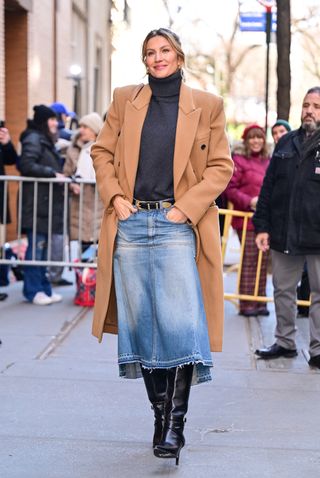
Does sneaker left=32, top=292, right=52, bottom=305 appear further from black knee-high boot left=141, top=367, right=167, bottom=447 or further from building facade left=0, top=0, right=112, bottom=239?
black knee-high boot left=141, top=367, right=167, bottom=447

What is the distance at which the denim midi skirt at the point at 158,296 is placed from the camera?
4.40 m

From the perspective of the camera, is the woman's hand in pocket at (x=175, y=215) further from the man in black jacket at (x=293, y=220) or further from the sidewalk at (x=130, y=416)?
the man in black jacket at (x=293, y=220)

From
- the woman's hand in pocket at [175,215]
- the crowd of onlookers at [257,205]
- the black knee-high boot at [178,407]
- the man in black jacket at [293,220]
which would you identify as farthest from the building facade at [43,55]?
the black knee-high boot at [178,407]

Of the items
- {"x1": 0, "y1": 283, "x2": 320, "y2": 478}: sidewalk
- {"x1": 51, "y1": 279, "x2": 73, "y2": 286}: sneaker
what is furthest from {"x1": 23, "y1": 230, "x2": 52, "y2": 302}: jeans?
{"x1": 0, "y1": 283, "x2": 320, "y2": 478}: sidewalk

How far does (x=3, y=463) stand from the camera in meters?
4.40

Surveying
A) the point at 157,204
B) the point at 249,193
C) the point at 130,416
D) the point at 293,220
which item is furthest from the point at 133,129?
the point at 249,193

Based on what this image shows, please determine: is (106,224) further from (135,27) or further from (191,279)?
(135,27)

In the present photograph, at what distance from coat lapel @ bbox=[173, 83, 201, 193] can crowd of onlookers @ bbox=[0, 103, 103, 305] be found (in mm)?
4716

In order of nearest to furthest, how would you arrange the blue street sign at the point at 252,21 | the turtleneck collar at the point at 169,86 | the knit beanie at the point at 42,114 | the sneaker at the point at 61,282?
the turtleneck collar at the point at 169,86, the knit beanie at the point at 42,114, the sneaker at the point at 61,282, the blue street sign at the point at 252,21

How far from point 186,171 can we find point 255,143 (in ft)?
14.4

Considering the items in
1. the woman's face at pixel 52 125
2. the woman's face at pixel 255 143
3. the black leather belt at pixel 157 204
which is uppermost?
the woman's face at pixel 52 125

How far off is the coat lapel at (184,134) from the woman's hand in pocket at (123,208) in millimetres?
234

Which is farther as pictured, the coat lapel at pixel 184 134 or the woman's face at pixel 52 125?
the woman's face at pixel 52 125

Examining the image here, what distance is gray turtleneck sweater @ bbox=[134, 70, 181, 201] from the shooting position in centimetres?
442
